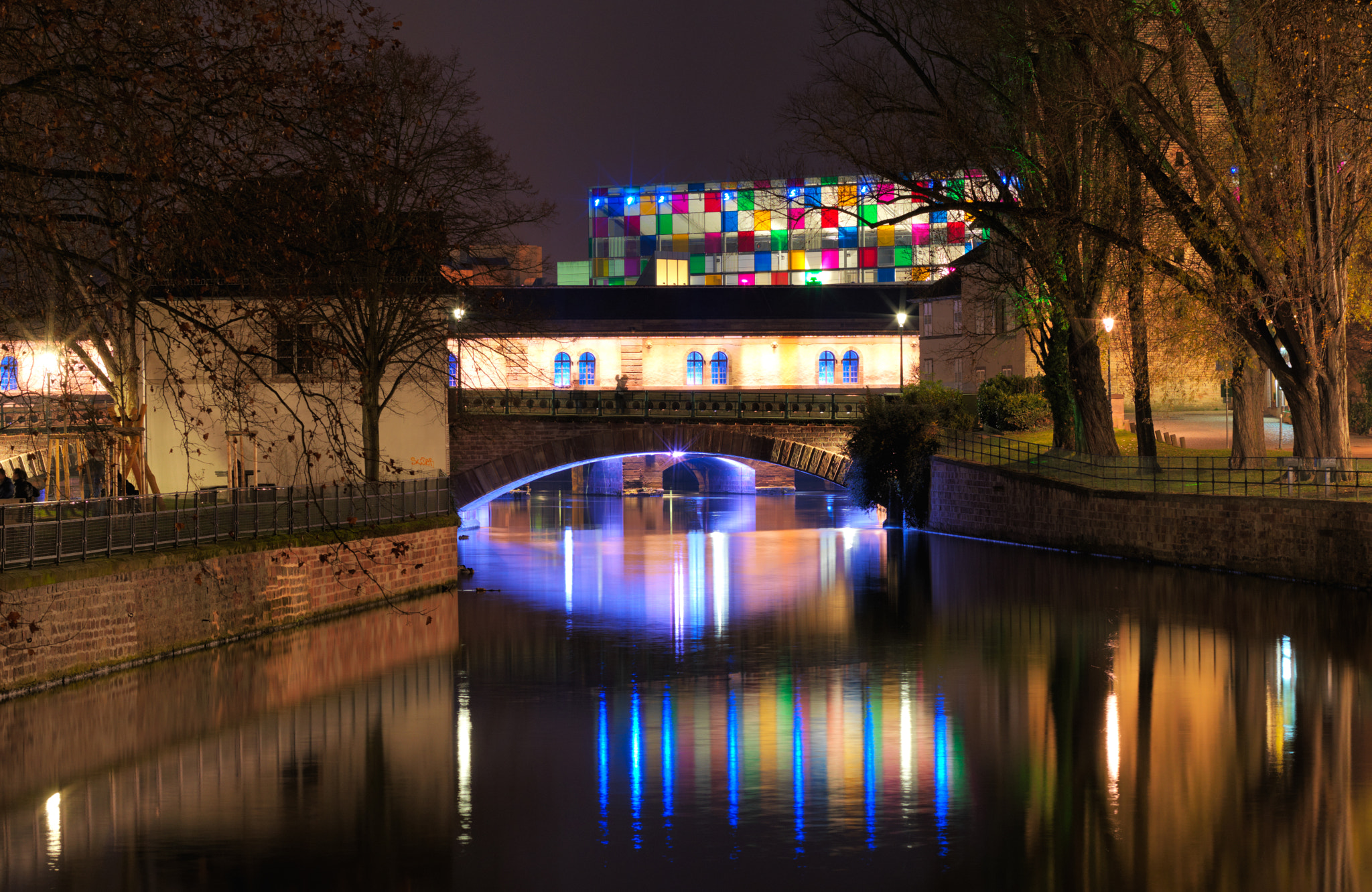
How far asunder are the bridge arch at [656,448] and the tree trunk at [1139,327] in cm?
1539

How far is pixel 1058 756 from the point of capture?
14.8m

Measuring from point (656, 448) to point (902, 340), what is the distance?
Result: 14.9 meters

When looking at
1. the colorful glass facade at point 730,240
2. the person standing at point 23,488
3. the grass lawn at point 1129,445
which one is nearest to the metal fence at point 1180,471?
the grass lawn at point 1129,445

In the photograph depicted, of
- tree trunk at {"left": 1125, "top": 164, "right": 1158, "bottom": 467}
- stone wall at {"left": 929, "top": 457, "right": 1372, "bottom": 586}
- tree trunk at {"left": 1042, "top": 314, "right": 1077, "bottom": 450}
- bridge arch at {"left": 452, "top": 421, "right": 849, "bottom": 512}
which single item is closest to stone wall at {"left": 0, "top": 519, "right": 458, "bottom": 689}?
stone wall at {"left": 929, "top": 457, "right": 1372, "bottom": 586}

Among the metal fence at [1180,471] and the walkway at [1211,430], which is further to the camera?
the walkway at [1211,430]

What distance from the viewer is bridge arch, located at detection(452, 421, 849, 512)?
51.7 m

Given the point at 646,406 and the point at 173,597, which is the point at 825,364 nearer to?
the point at 646,406

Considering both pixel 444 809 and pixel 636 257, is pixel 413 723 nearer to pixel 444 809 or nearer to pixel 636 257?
pixel 444 809

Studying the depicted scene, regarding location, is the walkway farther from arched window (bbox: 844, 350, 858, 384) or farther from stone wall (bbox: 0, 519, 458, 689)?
stone wall (bbox: 0, 519, 458, 689)

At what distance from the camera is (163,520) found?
821 inches

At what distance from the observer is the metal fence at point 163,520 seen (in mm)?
18219

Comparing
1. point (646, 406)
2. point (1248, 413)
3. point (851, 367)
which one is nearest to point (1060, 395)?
point (1248, 413)

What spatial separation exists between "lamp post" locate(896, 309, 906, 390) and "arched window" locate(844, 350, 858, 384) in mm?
2206

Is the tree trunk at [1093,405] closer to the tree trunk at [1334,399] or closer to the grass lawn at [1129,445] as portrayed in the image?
the grass lawn at [1129,445]
